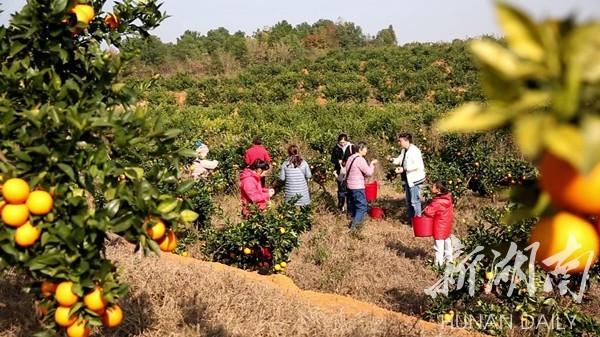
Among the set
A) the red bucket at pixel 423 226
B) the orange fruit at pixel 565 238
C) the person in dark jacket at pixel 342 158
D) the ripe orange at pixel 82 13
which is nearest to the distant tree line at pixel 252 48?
the person in dark jacket at pixel 342 158

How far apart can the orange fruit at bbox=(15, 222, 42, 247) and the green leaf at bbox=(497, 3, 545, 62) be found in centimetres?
153

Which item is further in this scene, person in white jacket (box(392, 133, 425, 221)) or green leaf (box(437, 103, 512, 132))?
person in white jacket (box(392, 133, 425, 221))

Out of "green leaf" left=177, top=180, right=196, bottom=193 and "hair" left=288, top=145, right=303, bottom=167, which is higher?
"green leaf" left=177, top=180, right=196, bottom=193

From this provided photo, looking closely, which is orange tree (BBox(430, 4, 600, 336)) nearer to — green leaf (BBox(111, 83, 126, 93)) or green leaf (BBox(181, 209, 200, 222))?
green leaf (BBox(181, 209, 200, 222))

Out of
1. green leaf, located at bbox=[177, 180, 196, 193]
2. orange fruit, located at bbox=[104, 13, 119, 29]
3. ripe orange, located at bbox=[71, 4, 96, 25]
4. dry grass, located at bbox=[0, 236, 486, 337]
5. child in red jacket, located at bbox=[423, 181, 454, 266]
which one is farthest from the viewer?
child in red jacket, located at bbox=[423, 181, 454, 266]

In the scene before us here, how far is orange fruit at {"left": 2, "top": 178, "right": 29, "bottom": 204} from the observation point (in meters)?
1.63

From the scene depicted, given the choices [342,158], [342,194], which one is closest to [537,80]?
[342,158]

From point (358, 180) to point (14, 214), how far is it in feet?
17.9

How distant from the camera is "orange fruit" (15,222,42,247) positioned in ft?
5.48

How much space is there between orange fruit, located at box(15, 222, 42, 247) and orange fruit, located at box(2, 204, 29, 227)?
22 millimetres

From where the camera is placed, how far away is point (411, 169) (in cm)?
675

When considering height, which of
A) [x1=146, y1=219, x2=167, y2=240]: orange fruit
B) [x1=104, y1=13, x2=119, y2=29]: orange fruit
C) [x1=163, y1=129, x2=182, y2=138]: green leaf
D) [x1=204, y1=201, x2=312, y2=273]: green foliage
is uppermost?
[x1=104, y1=13, x2=119, y2=29]: orange fruit

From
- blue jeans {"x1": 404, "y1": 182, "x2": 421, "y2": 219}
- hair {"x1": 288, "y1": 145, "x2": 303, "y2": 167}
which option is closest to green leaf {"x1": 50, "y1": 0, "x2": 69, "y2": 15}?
hair {"x1": 288, "y1": 145, "x2": 303, "y2": 167}

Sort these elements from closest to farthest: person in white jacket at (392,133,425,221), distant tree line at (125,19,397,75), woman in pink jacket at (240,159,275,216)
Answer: woman in pink jacket at (240,159,275,216)
person in white jacket at (392,133,425,221)
distant tree line at (125,19,397,75)
